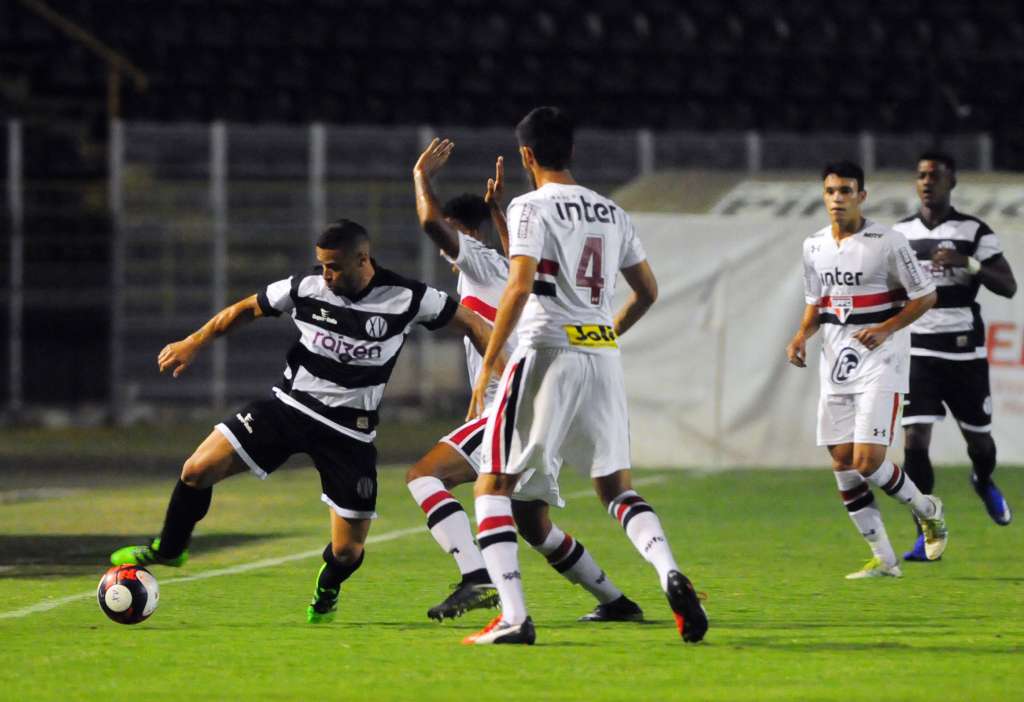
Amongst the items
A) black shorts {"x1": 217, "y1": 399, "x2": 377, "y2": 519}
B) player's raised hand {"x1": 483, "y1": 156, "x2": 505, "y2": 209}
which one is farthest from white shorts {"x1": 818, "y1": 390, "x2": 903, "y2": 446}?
black shorts {"x1": 217, "y1": 399, "x2": 377, "y2": 519}

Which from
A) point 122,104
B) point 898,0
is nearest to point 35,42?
point 122,104

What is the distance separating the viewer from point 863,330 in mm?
9289

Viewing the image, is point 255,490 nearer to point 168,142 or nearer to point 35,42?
point 168,142

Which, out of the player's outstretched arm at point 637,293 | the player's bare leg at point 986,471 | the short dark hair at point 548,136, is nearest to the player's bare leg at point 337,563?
the player's outstretched arm at point 637,293

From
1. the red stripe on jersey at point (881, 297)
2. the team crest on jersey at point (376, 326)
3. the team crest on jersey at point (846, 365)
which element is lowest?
the team crest on jersey at point (846, 365)

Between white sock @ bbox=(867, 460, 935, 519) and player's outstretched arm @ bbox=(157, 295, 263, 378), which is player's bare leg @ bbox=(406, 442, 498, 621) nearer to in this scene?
player's outstretched arm @ bbox=(157, 295, 263, 378)

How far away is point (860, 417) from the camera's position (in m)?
9.29

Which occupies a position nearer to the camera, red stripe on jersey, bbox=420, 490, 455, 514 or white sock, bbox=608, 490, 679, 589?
white sock, bbox=608, 490, 679, 589

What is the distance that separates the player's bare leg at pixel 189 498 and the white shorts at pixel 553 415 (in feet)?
4.03

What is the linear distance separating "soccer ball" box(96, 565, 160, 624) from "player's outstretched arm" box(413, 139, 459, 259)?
1.75 metres

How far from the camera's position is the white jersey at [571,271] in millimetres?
6816

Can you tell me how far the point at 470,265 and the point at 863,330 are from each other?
225cm

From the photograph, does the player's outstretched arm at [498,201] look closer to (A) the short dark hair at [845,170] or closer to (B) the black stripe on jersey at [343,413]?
(B) the black stripe on jersey at [343,413]

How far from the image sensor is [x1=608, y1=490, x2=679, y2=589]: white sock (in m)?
6.58
